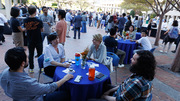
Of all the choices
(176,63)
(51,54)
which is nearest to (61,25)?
(51,54)

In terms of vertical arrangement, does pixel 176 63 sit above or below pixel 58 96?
below

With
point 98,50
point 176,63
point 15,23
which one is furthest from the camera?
point 176,63

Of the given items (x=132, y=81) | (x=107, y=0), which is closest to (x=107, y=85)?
(x=132, y=81)

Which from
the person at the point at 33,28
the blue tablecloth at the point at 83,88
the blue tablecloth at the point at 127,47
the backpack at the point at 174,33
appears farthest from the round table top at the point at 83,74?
the backpack at the point at 174,33

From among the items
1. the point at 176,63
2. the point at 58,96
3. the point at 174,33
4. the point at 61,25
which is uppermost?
the point at 61,25

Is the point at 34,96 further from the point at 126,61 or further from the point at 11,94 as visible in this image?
the point at 126,61

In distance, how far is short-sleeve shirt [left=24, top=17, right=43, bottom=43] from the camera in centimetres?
329

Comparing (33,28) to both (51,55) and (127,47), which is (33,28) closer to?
(51,55)

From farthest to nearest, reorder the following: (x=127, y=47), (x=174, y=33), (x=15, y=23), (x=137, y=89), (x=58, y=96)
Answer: (x=174, y=33) → (x=127, y=47) → (x=15, y=23) → (x=58, y=96) → (x=137, y=89)

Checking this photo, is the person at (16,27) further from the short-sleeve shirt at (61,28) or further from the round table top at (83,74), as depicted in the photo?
the round table top at (83,74)

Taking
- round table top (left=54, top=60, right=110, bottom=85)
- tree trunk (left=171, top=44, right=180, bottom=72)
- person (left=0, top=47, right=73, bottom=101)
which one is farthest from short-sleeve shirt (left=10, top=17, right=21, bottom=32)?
tree trunk (left=171, top=44, right=180, bottom=72)

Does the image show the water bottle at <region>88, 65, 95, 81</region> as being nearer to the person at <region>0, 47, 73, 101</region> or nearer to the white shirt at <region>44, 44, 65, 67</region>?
the person at <region>0, 47, 73, 101</region>

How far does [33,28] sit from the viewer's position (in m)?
3.37

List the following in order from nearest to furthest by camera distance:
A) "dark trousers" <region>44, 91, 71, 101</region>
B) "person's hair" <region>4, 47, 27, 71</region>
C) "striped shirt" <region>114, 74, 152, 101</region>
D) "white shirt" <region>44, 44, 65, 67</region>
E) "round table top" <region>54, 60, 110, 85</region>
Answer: "person's hair" <region>4, 47, 27, 71</region> → "striped shirt" <region>114, 74, 152, 101</region> → "dark trousers" <region>44, 91, 71, 101</region> → "round table top" <region>54, 60, 110, 85</region> → "white shirt" <region>44, 44, 65, 67</region>
